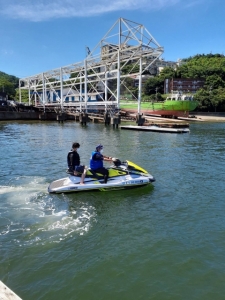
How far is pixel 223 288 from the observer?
587cm

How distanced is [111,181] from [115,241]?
13.8ft

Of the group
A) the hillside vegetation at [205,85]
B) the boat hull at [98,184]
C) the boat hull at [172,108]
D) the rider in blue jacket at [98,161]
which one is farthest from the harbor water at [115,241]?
the hillside vegetation at [205,85]

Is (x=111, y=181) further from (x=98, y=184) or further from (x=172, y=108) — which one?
(x=172, y=108)

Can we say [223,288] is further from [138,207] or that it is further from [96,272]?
[138,207]

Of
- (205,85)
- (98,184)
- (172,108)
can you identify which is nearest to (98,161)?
(98,184)

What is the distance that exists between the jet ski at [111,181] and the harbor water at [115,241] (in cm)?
28

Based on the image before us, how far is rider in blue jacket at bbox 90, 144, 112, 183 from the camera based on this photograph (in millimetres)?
11148

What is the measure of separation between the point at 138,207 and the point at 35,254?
14.6ft

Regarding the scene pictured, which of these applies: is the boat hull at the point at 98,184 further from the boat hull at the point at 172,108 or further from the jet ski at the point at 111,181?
the boat hull at the point at 172,108

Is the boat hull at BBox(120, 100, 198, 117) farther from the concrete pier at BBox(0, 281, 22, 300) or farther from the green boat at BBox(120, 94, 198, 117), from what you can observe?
the concrete pier at BBox(0, 281, 22, 300)

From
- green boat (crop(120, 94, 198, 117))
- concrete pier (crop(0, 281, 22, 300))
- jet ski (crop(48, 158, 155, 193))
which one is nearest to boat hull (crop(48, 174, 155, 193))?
jet ski (crop(48, 158, 155, 193))

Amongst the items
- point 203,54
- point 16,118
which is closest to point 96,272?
point 16,118

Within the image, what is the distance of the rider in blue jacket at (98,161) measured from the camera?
11.1 metres

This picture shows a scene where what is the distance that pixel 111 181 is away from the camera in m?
11.8
